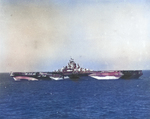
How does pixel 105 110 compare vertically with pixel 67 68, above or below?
below

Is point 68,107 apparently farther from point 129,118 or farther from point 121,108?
point 129,118

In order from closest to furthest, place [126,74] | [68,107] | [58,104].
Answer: [68,107] < [58,104] < [126,74]

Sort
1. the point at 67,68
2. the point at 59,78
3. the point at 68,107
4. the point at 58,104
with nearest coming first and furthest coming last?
1. the point at 68,107
2. the point at 58,104
3. the point at 59,78
4. the point at 67,68

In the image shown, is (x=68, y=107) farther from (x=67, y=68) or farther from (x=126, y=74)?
(x=67, y=68)

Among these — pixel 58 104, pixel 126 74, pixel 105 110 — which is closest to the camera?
pixel 105 110

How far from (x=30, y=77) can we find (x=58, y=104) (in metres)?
50.9

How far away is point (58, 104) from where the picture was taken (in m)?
42.5

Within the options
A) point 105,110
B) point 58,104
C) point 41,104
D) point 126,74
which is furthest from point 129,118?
point 126,74

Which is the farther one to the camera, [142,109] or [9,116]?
[142,109]

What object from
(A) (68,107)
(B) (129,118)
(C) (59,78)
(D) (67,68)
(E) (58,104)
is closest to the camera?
(B) (129,118)

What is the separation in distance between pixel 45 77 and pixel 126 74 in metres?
31.8

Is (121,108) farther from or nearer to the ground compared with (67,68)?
nearer to the ground

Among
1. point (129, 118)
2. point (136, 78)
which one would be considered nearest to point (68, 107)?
point (129, 118)

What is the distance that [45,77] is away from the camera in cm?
9275
